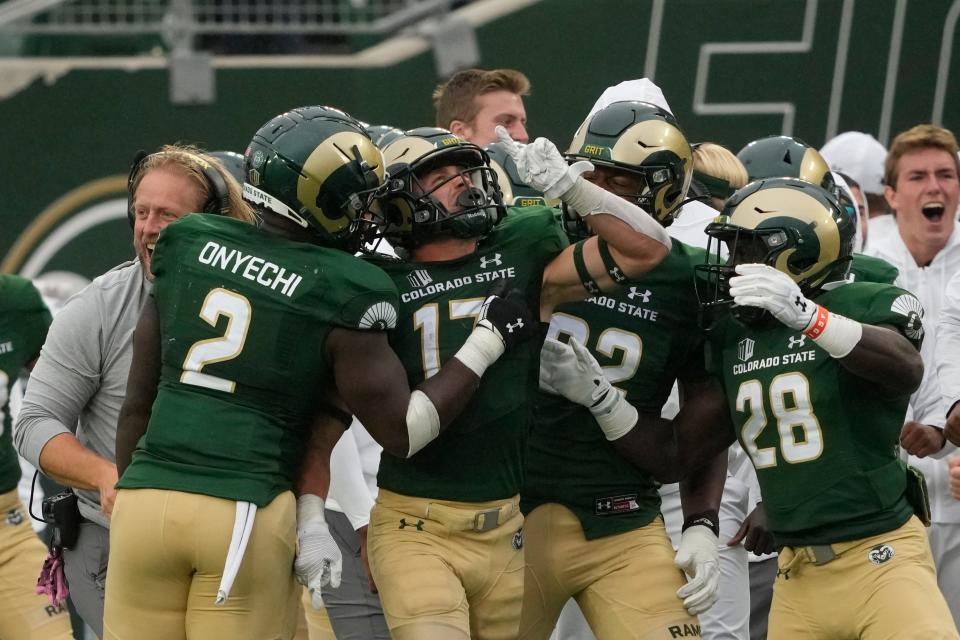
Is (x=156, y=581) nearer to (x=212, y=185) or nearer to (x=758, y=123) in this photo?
(x=212, y=185)

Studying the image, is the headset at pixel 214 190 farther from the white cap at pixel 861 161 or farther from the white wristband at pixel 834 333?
the white cap at pixel 861 161

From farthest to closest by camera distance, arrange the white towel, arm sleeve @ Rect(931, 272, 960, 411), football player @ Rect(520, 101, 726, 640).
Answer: arm sleeve @ Rect(931, 272, 960, 411)
football player @ Rect(520, 101, 726, 640)
the white towel

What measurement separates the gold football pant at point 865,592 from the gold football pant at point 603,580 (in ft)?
0.92

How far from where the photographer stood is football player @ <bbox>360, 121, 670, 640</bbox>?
3.65 metres

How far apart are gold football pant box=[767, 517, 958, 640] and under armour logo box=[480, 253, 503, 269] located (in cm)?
111

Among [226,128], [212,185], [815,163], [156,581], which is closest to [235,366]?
[156,581]

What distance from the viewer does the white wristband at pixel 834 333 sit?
359 centimetres

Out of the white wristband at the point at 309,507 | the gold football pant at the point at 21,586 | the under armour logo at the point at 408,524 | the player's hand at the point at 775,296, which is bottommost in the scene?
the gold football pant at the point at 21,586

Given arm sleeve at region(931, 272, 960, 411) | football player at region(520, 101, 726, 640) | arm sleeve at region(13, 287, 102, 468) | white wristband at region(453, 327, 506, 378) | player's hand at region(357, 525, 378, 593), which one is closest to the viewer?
white wristband at region(453, 327, 506, 378)

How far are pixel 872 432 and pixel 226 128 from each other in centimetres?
586

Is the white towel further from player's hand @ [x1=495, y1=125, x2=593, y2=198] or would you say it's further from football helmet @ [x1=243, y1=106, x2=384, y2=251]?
player's hand @ [x1=495, y1=125, x2=593, y2=198]

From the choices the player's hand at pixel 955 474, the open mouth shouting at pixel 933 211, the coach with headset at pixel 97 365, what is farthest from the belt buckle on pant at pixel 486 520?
the open mouth shouting at pixel 933 211

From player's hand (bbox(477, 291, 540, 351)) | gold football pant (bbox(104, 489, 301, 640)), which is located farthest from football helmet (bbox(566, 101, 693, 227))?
gold football pant (bbox(104, 489, 301, 640))

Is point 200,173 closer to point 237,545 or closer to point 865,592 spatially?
point 237,545
